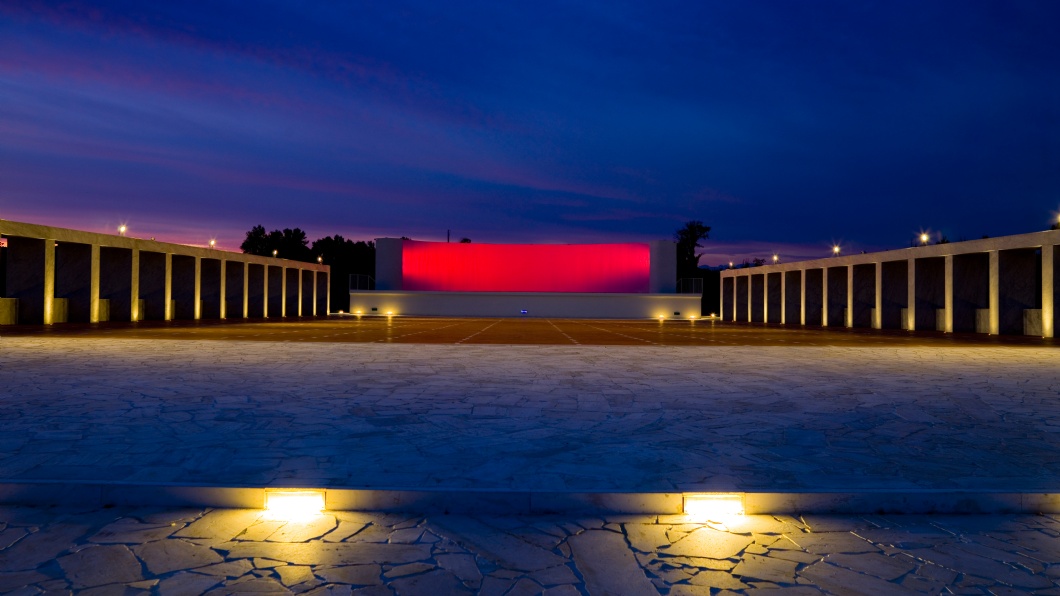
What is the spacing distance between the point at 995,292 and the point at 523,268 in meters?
37.9

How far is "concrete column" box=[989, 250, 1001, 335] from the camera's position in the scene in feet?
78.2

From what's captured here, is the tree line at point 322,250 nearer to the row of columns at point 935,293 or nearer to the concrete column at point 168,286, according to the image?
the concrete column at point 168,286

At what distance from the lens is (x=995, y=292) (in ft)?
78.5

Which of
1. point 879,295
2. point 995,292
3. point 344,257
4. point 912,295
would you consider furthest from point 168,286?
point 344,257

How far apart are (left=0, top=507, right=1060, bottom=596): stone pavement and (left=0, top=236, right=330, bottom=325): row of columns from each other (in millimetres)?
25333

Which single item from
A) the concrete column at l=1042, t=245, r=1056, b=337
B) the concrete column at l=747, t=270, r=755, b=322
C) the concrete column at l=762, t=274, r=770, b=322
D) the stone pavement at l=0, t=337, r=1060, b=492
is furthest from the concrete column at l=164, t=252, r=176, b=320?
the concrete column at l=1042, t=245, r=1056, b=337

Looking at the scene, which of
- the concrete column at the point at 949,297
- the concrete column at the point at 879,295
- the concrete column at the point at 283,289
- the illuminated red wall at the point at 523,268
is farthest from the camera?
the illuminated red wall at the point at 523,268

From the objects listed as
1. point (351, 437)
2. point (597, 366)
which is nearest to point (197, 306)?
point (597, 366)

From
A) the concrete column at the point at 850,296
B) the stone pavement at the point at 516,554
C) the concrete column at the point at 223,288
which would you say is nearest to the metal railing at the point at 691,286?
the concrete column at the point at 850,296

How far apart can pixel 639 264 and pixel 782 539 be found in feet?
173

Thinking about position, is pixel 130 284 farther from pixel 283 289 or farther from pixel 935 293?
pixel 935 293

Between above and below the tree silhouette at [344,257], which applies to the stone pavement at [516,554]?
below

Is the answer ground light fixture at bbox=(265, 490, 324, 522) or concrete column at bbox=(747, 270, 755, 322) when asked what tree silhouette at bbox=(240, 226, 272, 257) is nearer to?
concrete column at bbox=(747, 270, 755, 322)

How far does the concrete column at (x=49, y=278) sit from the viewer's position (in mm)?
23984
